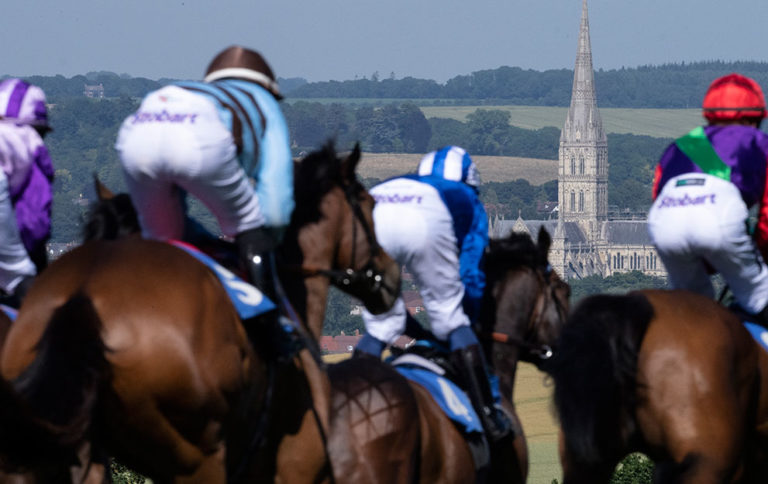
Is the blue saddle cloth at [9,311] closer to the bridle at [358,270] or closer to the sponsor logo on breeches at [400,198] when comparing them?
the bridle at [358,270]

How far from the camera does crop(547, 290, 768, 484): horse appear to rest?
749 cm

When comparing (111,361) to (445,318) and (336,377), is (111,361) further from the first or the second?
(445,318)

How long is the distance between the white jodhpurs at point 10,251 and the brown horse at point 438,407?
1.64 metres

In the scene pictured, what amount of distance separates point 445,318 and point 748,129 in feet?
6.31

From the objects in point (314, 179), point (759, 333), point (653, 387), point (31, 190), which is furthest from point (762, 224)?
point (31, 190)

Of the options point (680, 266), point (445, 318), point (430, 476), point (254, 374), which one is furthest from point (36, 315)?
point (680, 266)

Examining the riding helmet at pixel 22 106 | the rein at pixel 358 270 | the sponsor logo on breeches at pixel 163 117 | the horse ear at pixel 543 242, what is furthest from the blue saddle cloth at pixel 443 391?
the sponsor logo on breeches at pixel 163 117

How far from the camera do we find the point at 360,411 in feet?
23.6

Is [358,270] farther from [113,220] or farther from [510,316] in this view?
[510,316]

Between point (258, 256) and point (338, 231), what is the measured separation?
76cm

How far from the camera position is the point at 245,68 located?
6.98 metres

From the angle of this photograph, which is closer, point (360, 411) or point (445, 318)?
point (360, 411)

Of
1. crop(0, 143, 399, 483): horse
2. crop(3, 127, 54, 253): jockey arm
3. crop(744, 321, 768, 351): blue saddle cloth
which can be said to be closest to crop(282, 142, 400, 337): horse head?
crop(0, 143, 399, 483): horse

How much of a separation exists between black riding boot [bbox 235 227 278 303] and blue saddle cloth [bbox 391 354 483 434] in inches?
71.3
